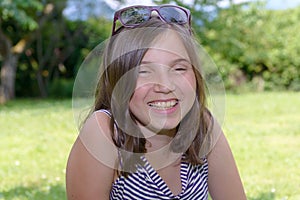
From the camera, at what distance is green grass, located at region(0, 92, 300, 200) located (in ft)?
13.6

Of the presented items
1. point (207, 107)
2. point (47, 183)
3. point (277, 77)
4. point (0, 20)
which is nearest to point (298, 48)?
point (277, 77)

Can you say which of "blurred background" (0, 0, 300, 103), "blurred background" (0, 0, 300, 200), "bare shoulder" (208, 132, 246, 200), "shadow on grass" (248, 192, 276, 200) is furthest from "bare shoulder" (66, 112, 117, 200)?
"blurred background" (0, 0, 300, 103)

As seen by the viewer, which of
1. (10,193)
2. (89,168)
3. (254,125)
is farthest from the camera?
(254,125)

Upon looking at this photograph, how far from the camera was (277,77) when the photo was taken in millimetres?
18203

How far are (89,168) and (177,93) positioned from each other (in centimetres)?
32

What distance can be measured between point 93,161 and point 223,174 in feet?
1.41

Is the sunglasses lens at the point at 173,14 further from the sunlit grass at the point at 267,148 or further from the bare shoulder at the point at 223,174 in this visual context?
the sunlit grass at the point at 267,148

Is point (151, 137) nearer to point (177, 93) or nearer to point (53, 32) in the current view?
point (177, 93)

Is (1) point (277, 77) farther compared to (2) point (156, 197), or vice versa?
(1) point (277, 77)

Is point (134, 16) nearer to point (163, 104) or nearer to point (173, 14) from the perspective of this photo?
point (173, 14)

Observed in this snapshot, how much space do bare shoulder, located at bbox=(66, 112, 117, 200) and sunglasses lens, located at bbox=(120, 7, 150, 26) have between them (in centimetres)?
27

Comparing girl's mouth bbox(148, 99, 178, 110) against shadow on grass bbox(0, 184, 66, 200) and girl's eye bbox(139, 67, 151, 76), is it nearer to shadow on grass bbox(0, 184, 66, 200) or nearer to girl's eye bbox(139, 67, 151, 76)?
girl's eye bbox(139, 67, 151, 76)

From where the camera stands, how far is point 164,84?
1.49m

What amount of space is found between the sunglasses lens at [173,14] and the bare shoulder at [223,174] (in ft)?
1.21
